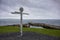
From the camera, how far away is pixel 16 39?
541cm

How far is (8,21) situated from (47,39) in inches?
355

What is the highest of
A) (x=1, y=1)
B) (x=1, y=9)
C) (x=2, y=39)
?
(x=1, y=1)

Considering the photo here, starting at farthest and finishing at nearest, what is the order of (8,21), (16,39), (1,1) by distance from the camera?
(8,21)
(1,1)
(16,39)

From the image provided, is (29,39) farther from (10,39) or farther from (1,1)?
(1,1)

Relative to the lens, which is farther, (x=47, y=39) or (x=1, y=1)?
(x=1, y=1)

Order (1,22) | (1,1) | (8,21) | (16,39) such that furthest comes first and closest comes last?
(8,21), (1,22), (1,1), (16,39)

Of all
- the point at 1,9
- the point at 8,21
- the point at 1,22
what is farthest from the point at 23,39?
the point at 8,21

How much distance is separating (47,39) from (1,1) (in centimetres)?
544

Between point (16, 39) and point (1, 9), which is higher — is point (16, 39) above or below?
below

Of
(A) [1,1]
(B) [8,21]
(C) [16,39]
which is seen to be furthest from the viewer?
(B) [8,21]

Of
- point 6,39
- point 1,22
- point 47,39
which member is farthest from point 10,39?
point 1,22

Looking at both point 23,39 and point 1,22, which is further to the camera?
point 1,22

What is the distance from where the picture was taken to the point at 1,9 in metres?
9.55

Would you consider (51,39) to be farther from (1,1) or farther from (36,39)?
(1,1)
